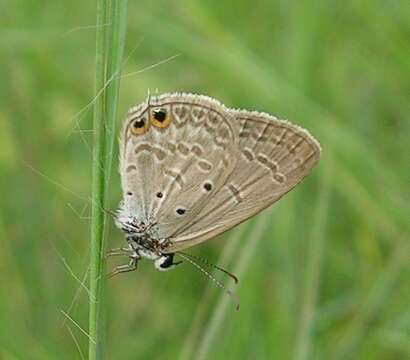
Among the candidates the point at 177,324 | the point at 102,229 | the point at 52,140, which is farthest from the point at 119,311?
the point at 102,229

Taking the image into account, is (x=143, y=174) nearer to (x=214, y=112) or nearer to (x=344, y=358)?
(x=214, y=112)

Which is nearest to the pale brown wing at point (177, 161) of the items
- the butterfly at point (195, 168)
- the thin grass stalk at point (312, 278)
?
the butterfly at point (195, 168)

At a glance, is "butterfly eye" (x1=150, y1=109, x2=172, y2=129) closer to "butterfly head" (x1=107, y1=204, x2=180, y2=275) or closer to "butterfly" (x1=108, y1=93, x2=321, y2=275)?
"butterfly" (x1=108, y1=93, x2=321, y2=275)

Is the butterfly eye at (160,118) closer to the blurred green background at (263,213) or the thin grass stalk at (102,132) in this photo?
the blurred green background at (263,213)

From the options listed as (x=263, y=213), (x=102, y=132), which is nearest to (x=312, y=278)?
(x=263, y=213)

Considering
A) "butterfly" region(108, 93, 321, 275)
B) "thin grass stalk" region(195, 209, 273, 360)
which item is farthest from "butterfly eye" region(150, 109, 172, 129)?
"thin grass stalk" region(195, 209, 273, 360)

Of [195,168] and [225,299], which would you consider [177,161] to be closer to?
[195,168]
